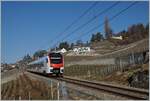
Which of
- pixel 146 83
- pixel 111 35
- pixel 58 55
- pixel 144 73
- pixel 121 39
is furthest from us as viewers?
pixel 111 35

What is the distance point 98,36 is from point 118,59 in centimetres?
13823

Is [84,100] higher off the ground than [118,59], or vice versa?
[118,59]

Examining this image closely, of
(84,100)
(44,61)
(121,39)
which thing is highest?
(121,39)

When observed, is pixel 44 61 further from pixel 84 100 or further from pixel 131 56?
pixel 84 100

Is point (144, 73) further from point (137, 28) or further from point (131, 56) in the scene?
point (137, 28)

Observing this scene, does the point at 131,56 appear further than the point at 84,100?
Yes

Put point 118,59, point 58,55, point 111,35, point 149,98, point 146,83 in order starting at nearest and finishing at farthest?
point 149,98 < point 146,83 < point 58,55 < point 118,59 < point 111,35

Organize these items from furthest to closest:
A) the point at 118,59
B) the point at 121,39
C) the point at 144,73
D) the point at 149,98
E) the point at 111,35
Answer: the point at 111,35 → the point at 121,39 → the point at 118,59 → the point at 144,73 → the point at 149,98

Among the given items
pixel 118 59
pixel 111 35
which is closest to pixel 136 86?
pixel 118 59

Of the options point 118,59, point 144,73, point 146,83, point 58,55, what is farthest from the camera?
point 118,59

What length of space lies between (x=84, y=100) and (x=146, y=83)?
7.89 meters

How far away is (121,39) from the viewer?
159375 millimetres

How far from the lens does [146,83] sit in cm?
2292

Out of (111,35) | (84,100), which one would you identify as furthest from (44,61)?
(111,35)
